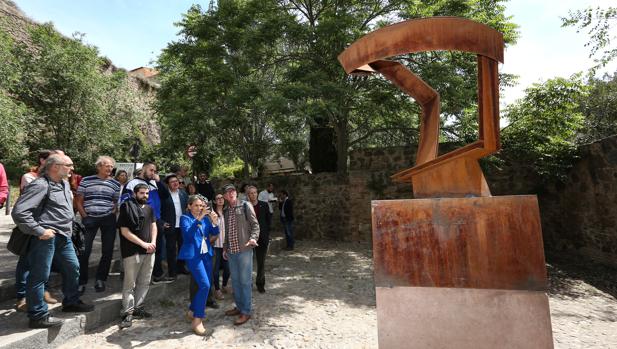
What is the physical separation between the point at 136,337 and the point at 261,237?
210cm

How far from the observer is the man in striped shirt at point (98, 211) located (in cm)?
437

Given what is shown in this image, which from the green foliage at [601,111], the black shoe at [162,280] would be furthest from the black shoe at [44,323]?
the green foliage at [601,111]

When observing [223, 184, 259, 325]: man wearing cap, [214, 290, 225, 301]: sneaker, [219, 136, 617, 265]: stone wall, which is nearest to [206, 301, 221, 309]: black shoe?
[214, 290, 225, 301]: sneaker

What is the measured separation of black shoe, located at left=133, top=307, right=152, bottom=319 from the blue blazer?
0.98 metres

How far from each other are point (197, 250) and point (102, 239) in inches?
62.3

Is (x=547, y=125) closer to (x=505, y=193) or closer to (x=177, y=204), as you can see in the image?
(x=505, y=193)

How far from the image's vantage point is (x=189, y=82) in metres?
11.1

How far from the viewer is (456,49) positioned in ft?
8.54

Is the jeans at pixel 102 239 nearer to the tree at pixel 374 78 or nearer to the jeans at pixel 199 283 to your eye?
the jeans at pixel 199 283

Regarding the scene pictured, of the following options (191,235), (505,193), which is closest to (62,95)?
(191,235)

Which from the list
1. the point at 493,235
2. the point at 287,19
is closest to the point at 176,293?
the point at 493,235

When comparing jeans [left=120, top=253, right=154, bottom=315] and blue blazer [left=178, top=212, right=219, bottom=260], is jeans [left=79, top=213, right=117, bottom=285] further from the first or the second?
blue blazer [left=178, top=212, right=219, bottom=260]

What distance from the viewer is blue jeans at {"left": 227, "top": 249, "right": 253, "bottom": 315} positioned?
415 cm

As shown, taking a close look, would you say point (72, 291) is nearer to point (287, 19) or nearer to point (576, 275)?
point (287, 19)
